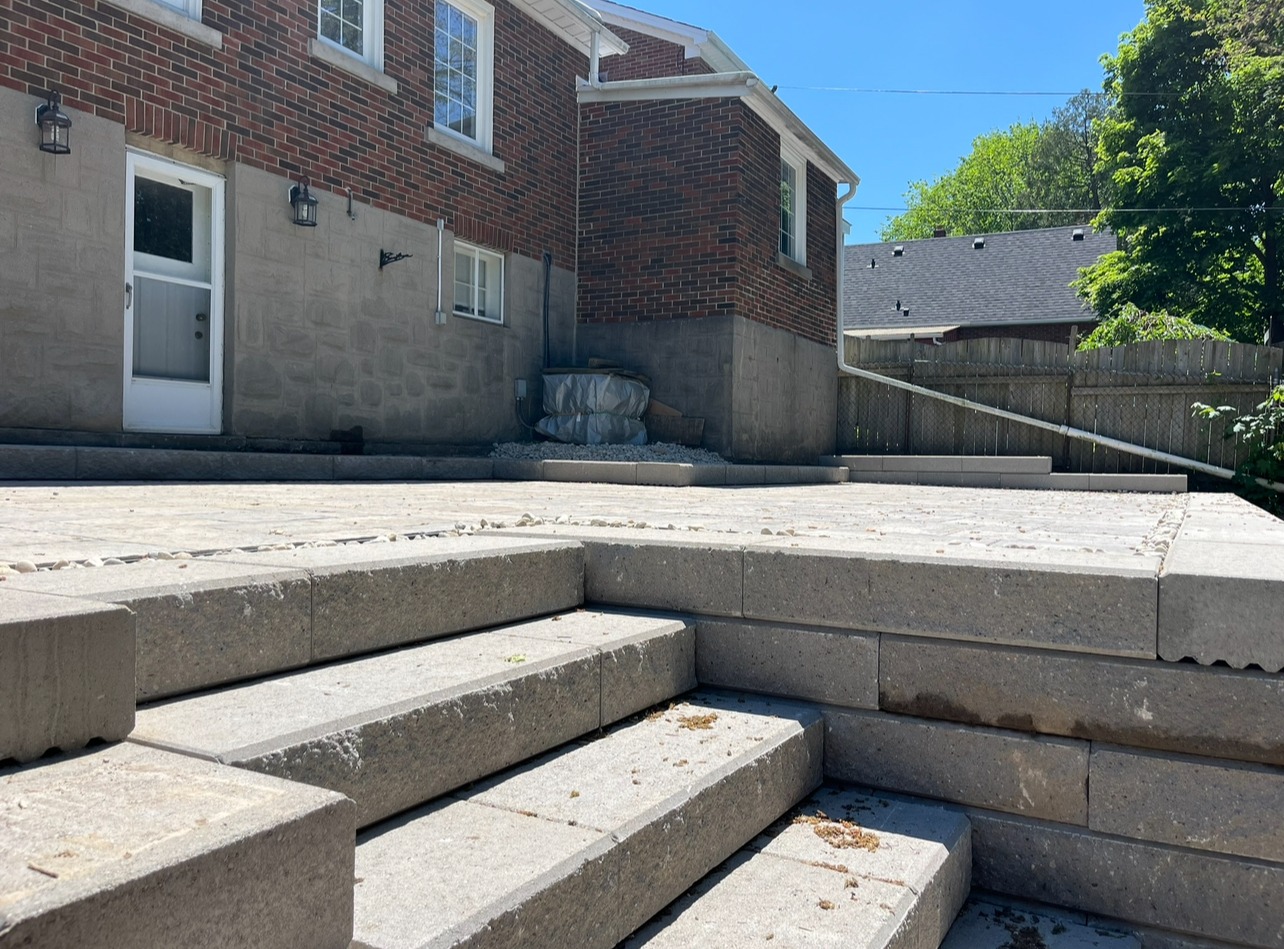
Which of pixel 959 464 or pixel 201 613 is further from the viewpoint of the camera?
pixel 959 464

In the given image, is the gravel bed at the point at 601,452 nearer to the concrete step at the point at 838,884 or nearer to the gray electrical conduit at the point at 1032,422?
the gray electrical conduit at the point at 1032,422

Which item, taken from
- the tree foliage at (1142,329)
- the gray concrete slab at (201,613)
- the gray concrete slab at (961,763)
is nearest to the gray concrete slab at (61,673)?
the gray concrete slab at (201,613)

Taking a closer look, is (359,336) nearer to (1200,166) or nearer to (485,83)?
(485,83)

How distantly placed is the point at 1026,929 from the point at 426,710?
61.9 inches

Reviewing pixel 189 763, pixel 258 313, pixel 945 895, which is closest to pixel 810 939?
pixel 945 895

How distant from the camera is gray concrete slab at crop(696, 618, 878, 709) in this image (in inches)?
101

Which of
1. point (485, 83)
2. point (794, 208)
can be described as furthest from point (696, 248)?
point (794, 208)

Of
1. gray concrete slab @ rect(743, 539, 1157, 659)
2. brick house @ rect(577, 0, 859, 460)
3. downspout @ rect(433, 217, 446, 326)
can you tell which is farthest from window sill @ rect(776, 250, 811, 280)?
gray concrete slab @ rect(743, 539, 1157, 659)

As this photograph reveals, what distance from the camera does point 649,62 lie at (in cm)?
1409

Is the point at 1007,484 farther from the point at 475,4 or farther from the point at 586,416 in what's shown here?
the point at 475,4

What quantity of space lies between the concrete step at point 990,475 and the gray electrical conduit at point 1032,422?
117 cm

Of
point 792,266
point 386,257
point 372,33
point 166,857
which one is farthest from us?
point 792,266

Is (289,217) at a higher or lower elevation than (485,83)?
lower

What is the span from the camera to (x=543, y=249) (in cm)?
1052
